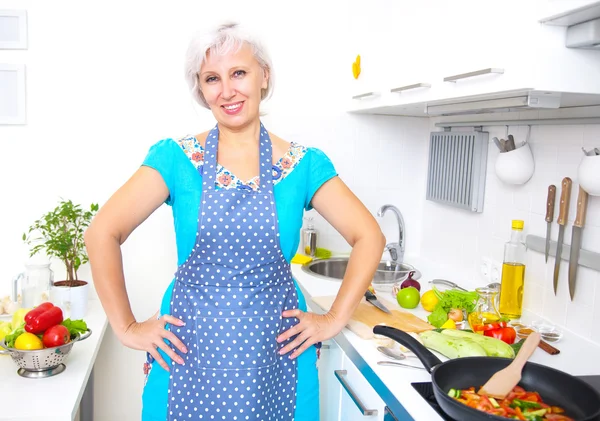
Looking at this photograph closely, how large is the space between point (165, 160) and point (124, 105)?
1147mm

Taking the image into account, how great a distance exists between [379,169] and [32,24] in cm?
152

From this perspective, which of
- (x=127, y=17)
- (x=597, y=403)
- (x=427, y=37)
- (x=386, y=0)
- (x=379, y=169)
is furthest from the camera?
(x=379, y=169)

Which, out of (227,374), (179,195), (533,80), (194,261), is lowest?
(227,374)

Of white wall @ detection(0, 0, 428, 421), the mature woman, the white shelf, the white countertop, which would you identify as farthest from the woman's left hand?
white wall @ detection(0, 0, 428, 421)

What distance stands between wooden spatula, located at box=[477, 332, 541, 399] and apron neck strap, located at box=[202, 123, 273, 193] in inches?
23.8

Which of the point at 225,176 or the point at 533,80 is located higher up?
the point at 533,80

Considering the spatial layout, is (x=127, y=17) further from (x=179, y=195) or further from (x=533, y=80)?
(x=533, y=80)

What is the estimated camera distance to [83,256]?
2164mm

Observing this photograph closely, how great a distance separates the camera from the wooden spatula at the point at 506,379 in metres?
1.09

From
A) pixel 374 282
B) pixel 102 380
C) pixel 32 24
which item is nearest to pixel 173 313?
pixel 374 282

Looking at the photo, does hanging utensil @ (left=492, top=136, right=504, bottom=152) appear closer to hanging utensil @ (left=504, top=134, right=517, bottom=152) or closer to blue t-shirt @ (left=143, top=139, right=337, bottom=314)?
hanging utensil @ (left=504, top=134, right=517, bottom=152)

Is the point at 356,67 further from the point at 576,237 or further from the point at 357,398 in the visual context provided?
the point at 357,398

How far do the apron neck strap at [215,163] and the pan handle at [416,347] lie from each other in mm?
437

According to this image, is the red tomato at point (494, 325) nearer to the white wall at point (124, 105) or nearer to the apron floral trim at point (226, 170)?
the apron floral trim at point (226, 170)
